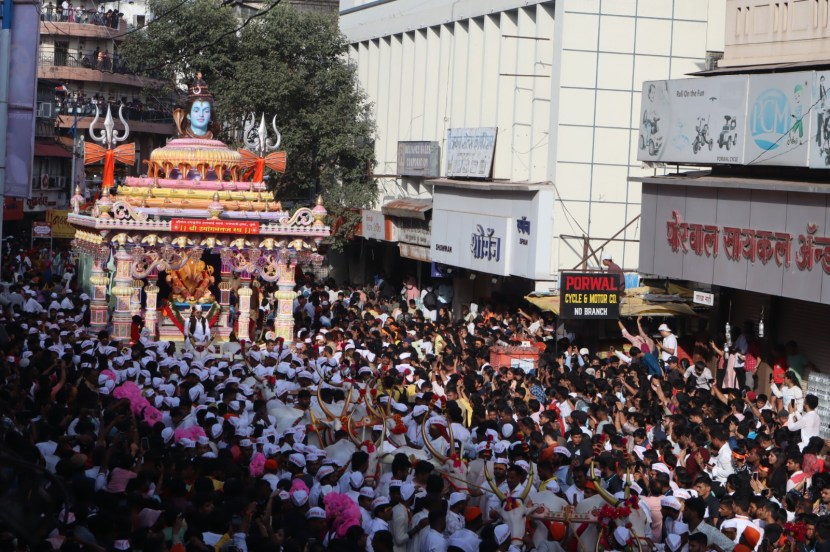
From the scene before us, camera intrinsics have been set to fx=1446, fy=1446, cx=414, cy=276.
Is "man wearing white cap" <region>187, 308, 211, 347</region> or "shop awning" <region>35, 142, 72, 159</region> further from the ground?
"shop awning" <region>35, 142, 72, 159</region>

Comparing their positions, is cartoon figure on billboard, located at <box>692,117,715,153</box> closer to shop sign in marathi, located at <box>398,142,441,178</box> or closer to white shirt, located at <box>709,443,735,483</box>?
white shirt, located at <box>709,443,735,483</box>

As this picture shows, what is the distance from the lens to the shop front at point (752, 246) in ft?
62.2

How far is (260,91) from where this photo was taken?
36.8 metres

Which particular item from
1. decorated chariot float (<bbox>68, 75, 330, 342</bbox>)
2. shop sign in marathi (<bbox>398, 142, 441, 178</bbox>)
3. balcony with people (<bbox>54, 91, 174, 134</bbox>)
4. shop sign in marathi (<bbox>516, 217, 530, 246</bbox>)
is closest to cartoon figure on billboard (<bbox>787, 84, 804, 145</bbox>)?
shop sign in marathi (<bbox>516, 217, 530, 246</bbox>)

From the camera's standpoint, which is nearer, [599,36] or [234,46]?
[599,36]

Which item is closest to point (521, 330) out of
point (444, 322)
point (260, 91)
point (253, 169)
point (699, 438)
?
point (444, 322)

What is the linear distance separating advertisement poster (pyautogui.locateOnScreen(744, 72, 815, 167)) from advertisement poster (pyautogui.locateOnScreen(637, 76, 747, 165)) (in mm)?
223

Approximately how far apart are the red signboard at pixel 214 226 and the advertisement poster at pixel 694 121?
7.87 metres

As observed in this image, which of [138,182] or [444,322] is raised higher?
[138,182]

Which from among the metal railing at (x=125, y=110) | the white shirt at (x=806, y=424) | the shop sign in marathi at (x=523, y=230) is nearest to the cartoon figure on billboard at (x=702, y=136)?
the white shirt at (x=806, y=424)

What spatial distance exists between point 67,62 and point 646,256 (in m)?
42.8

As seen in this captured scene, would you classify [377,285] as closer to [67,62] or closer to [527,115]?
[527,115]

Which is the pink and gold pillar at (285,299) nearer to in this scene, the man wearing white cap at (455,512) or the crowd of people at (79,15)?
the man wearing white cap at (455,512)

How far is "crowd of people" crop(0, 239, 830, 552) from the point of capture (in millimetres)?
10594
